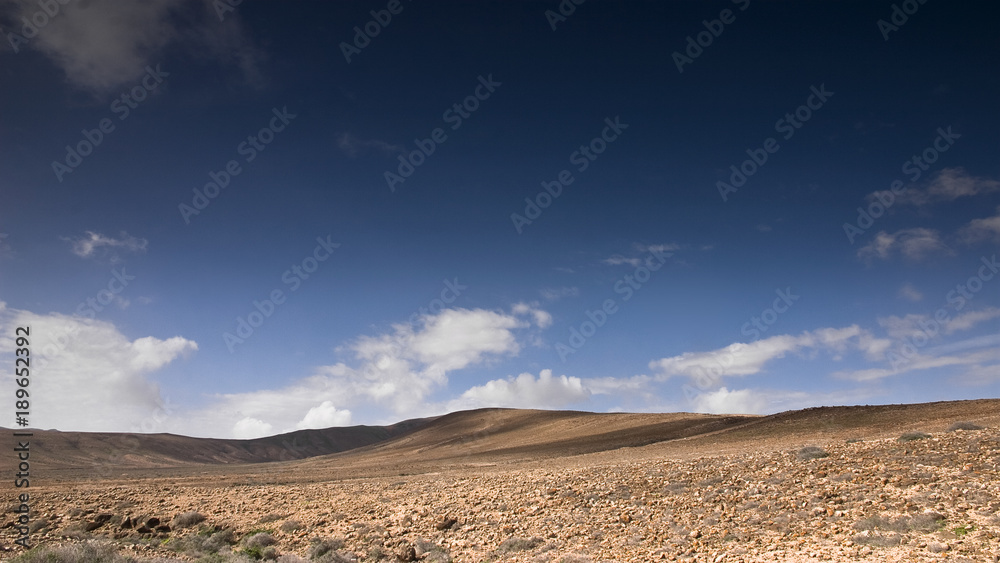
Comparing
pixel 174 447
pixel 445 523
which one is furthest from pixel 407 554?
pixel 174 447

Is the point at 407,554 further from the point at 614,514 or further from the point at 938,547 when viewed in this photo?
the point at 938,547

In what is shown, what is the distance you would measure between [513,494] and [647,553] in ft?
24.8

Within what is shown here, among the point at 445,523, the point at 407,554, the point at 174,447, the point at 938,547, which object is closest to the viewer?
the point at 938,547

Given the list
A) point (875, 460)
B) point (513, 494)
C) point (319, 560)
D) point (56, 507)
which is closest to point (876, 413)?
point (875, 460)

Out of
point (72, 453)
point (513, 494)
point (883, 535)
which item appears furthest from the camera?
point (72, 453)

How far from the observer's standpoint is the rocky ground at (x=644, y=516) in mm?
9977

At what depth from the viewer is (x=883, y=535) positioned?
9.62m

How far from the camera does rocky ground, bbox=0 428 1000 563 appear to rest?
32.7 ft

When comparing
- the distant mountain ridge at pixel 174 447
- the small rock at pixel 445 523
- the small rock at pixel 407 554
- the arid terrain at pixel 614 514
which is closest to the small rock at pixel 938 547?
the arid terrain at pixel 614 514

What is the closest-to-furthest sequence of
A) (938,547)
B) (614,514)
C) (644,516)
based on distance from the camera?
(938,547), (644,516), (614,514)

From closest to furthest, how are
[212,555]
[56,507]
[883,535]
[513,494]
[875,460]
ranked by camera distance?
[883,535]
[212,555]
[875,460]
[513,494]
[56,507]

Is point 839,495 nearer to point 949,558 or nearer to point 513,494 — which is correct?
point 949,558

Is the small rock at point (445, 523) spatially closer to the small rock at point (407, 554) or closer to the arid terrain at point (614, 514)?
the arid terrain at point (614, 514)

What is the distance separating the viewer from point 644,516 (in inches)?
513
